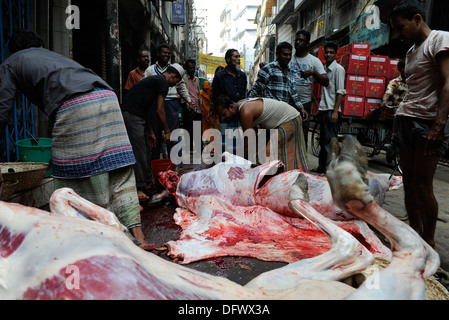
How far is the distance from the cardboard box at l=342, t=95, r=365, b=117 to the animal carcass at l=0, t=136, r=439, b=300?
245 inches

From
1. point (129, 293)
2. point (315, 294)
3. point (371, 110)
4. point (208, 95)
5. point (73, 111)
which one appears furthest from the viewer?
point (208, 95)

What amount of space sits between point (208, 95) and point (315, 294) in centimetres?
719

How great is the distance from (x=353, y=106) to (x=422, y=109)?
15.7 ft

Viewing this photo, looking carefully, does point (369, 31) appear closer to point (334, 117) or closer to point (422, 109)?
point (334, 117)

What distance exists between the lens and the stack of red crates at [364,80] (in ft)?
23.5

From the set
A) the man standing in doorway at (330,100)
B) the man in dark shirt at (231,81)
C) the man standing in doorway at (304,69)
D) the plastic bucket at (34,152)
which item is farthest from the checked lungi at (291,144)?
the plastic bucket at (34,152)

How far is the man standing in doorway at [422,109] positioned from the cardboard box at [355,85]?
4.57 m

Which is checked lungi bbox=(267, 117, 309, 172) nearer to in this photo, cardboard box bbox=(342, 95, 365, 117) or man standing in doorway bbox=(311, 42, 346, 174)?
man standing in doorway bbox=(311, 42, 346, 174)

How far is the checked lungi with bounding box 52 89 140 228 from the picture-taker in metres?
2.46

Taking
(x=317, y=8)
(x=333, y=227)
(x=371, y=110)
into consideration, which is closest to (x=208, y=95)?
(x=371, y=110)

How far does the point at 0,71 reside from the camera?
2309mm

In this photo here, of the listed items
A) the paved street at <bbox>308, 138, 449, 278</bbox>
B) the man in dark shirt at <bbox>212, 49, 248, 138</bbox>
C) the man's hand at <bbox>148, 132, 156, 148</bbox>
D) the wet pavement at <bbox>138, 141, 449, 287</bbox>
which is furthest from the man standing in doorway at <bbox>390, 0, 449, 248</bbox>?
the man in dark shirt at <bbox>212, 49, 248, 138</bbox>

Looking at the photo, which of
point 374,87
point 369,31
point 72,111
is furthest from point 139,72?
point 369,31
